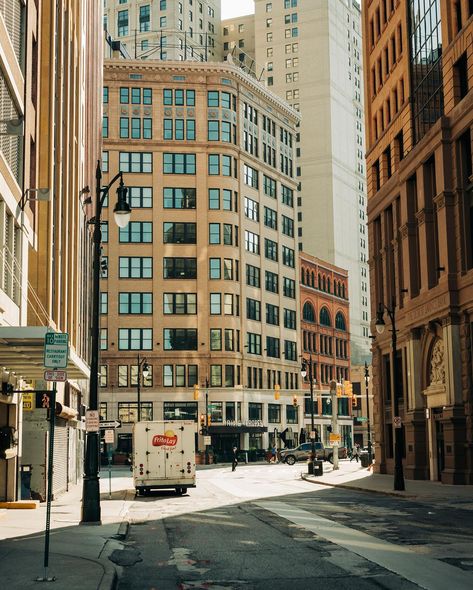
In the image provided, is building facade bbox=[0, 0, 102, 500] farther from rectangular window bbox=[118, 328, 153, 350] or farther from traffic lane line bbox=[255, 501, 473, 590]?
rectangular window bbox=[118, 328, 153, 350]

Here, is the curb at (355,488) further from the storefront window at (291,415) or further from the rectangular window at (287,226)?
the rectangular window at (287,226)

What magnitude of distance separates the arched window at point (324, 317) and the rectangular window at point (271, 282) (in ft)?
47.4

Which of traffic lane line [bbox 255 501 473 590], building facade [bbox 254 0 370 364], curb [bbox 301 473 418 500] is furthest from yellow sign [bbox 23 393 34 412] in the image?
building facade [bbox 254 0 370 364]

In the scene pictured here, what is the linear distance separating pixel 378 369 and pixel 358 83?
117441mm

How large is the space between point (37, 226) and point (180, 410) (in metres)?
59.0

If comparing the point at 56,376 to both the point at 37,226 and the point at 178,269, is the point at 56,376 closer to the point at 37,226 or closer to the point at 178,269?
the point at 37,226

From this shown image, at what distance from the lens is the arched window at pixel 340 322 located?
395 feet

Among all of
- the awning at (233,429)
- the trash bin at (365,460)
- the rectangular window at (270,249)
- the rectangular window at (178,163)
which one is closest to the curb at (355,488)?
the trash bin at (365,460)

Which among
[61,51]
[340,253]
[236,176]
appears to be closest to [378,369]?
[61,51]

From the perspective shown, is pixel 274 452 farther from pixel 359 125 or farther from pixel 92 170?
pixel 359 125

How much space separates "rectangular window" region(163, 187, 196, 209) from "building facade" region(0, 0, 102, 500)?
143ft

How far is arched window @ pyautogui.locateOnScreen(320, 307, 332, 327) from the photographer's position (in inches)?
4555

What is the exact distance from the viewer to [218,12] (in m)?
168

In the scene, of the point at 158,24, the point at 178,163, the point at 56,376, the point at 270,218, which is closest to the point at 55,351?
the point at 56,376
